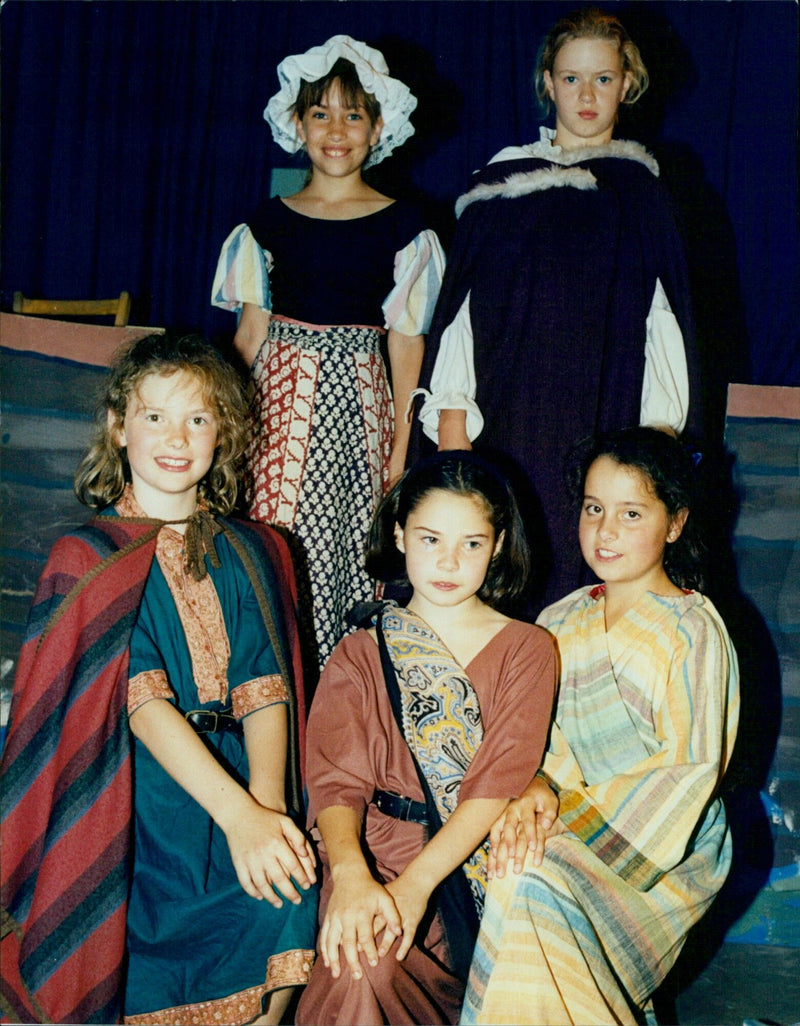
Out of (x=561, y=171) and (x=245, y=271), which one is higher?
(x=561, y=171)

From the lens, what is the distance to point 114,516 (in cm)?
196

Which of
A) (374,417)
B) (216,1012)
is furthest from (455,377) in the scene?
(216,1012)

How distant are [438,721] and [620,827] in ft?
1.15

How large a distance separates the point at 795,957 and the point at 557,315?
1.68 meters

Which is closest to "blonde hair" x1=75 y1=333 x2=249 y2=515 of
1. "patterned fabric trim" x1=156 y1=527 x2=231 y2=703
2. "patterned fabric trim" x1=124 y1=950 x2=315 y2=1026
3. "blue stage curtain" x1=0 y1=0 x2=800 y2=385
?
"patterned fabric trim" x1=156 y1=527 x2=231 y2=703

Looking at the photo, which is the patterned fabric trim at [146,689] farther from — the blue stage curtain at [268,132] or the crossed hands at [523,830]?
the blue stage curtain at [268,132]

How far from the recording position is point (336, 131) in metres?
2.49

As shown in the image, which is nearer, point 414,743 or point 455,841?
point 455,841

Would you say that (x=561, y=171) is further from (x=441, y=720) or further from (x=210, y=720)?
(x=210, y=720)

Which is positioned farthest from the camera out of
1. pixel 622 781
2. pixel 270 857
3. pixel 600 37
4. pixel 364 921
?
pixel 600 37

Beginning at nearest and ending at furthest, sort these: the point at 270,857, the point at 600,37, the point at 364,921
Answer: the point at 364,921 → the point at 270,857 → the point at 600,37

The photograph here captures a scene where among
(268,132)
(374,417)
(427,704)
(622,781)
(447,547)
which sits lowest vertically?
(622,781)

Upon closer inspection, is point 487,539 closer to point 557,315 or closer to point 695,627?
point 695,627

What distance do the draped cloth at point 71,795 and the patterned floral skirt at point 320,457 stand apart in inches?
23.7
